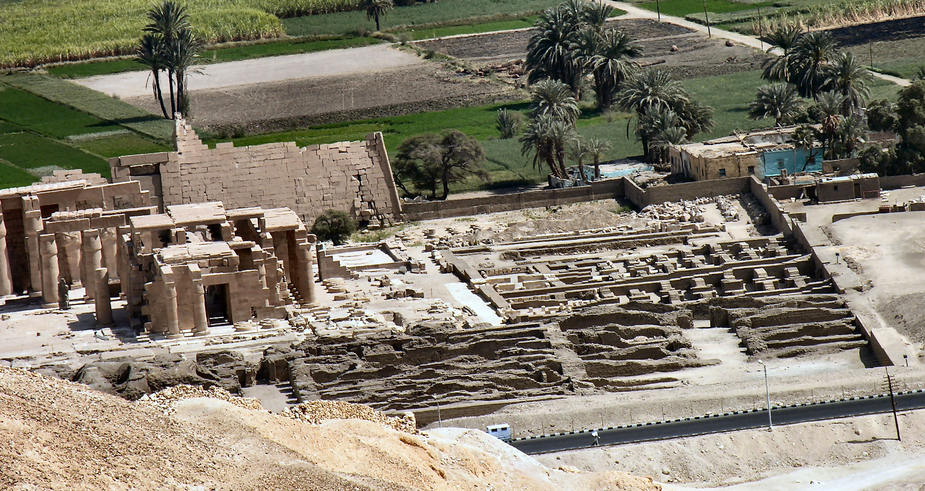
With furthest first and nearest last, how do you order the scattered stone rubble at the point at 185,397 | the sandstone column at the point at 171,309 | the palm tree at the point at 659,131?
1. the palm tree at the point at 659,131
2. the sandstone column at the point at 171,309
3. the scattered stone rubble at the point at 185,397

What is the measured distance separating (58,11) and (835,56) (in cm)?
7062

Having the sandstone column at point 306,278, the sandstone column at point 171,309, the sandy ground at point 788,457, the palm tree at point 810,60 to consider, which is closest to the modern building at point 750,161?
the palm tree at point 810,60

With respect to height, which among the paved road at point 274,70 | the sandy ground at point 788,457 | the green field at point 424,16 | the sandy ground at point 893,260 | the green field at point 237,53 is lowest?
the sandy ground at point 788,457

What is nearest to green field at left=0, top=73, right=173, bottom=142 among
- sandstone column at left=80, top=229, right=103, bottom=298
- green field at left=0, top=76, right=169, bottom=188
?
green field at left=0, top=76, right=169, bottom=188

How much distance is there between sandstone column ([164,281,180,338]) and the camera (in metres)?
76.2

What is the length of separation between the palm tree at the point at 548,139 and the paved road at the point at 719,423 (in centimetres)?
3831

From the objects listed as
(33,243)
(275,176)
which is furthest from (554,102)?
(33,243)

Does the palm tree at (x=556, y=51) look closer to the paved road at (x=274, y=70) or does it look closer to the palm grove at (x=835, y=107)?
the palm grove at (x=835, y=107)

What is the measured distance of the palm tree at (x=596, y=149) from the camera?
10481 cm

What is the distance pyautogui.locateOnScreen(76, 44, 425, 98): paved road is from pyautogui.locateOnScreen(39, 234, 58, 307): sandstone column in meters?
54.6

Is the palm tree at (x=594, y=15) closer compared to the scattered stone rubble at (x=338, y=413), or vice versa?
the scattered stone rubble at (x=338, y=413)

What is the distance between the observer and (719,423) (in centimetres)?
6750

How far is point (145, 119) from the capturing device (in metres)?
129

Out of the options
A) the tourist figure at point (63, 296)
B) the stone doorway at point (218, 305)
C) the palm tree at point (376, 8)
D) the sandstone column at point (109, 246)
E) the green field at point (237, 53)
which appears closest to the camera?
the stone doorway at point (218, 305)
